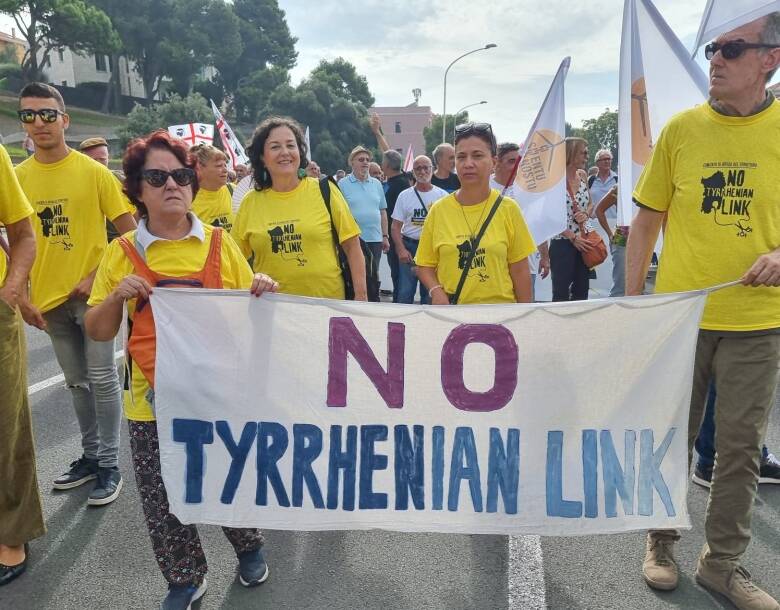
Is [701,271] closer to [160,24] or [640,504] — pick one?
[640,504]

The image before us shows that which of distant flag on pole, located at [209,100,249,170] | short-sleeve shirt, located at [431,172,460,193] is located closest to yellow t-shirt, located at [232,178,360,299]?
short-sleeve shirt, located at [431,172,460,193]

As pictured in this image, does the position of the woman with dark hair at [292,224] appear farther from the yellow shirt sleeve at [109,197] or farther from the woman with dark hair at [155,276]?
the woman with dark hair at [155,276]

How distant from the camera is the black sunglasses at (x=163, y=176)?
2.24m

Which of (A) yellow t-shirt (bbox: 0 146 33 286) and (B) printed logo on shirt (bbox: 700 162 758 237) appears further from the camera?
(A) yellow t-shirt (bbox: 0 146 33 286)

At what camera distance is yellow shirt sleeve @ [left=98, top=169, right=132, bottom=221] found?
133 inches

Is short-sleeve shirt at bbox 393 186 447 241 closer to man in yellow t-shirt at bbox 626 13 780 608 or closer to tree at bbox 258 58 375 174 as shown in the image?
man in yellow t-shirt at bbox 626 13 780 608

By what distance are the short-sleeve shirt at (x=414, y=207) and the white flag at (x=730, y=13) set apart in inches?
165

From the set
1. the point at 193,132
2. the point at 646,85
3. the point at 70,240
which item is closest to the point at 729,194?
the point at 646,85

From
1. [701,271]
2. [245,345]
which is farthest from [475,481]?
[701,271]

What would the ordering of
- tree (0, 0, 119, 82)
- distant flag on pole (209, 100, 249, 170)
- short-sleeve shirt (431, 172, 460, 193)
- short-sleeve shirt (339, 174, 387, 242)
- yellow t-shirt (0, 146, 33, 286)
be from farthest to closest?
1. tree (0, 0, 119, 82)
2. distant flag on pole (209, 100, 249, 170)
3. short-sleeve shirt (339, 174, 387, 242)
4. short-sleeve shirt (431, 172, 460, 193)
5. yellow t-shirt (0, 146, 33, 286)

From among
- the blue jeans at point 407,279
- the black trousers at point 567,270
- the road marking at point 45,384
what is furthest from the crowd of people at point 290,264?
the blue jeans at point 407,279

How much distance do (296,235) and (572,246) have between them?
2889 mm

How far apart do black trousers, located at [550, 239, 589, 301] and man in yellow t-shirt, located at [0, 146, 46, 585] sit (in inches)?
158

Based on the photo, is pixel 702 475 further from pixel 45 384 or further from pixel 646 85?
pixel 45 384
